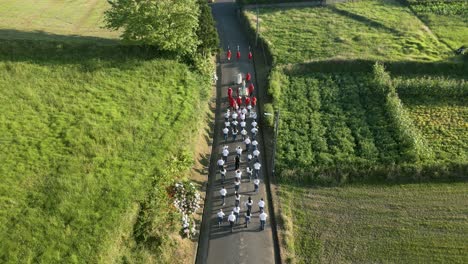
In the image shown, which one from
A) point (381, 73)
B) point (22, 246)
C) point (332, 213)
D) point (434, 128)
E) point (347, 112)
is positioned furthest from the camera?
point (381, 73)

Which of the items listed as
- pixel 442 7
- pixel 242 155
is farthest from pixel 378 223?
pixel 442 7

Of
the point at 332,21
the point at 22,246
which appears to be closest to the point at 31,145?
the point at 22,246

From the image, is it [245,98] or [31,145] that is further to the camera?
[245,98]

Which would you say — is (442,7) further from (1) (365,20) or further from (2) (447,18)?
(1) (365,20)

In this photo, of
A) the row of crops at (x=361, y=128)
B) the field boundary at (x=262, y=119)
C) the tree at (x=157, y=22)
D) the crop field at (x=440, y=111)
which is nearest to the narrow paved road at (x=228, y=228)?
the field boundary at (x=262, y=119)

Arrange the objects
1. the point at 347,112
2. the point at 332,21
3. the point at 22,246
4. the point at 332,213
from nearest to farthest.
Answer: the point at 22,246 < the point at 332,213 < the point at 347,112 < the point at 332,21

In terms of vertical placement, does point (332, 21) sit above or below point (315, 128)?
above

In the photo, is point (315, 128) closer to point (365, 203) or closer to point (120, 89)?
point (365, 203)
